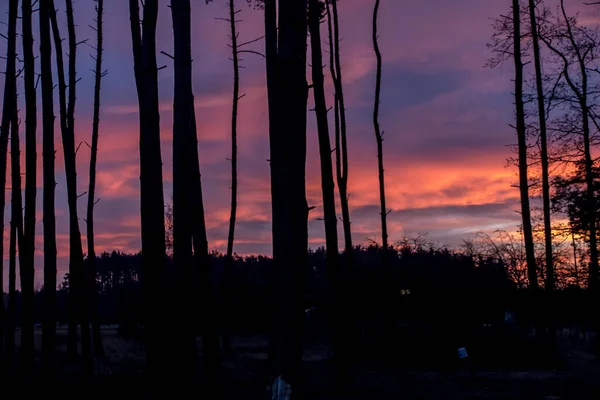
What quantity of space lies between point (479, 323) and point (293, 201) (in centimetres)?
2107

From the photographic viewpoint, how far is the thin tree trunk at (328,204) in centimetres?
1603

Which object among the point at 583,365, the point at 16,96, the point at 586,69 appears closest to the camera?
the point at 16,96

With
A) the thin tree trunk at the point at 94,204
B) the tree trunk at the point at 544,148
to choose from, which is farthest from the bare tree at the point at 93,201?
the tree trunk at the point at 544,148

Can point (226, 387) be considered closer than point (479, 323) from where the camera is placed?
Yes

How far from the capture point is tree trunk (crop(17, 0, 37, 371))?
17.4 metres

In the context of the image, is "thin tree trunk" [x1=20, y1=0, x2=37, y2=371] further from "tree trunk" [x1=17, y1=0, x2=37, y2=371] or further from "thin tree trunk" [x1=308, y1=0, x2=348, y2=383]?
"thin tree trunk" [x1=308, y1=0, x2=348, y2=383]

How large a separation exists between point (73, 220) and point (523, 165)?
13.2 metres

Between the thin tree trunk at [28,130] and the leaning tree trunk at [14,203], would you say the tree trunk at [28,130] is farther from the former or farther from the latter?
the leaning tree trunk at [14,203]

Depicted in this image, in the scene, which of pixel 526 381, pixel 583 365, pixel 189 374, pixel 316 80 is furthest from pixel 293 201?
pixel 583 365

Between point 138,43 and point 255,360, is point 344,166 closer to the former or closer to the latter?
point 255,360

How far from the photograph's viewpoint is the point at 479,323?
26.8 m

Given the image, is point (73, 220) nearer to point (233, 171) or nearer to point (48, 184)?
point (48, 184)

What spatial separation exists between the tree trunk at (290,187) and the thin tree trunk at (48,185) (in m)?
Result: 11.7

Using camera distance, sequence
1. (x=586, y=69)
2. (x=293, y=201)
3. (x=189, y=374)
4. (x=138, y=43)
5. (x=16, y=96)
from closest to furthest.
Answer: (x=293, y=201), (x=189, y=374), (x=138, y=43), (x=16, y=96), (x=586, y=69)
